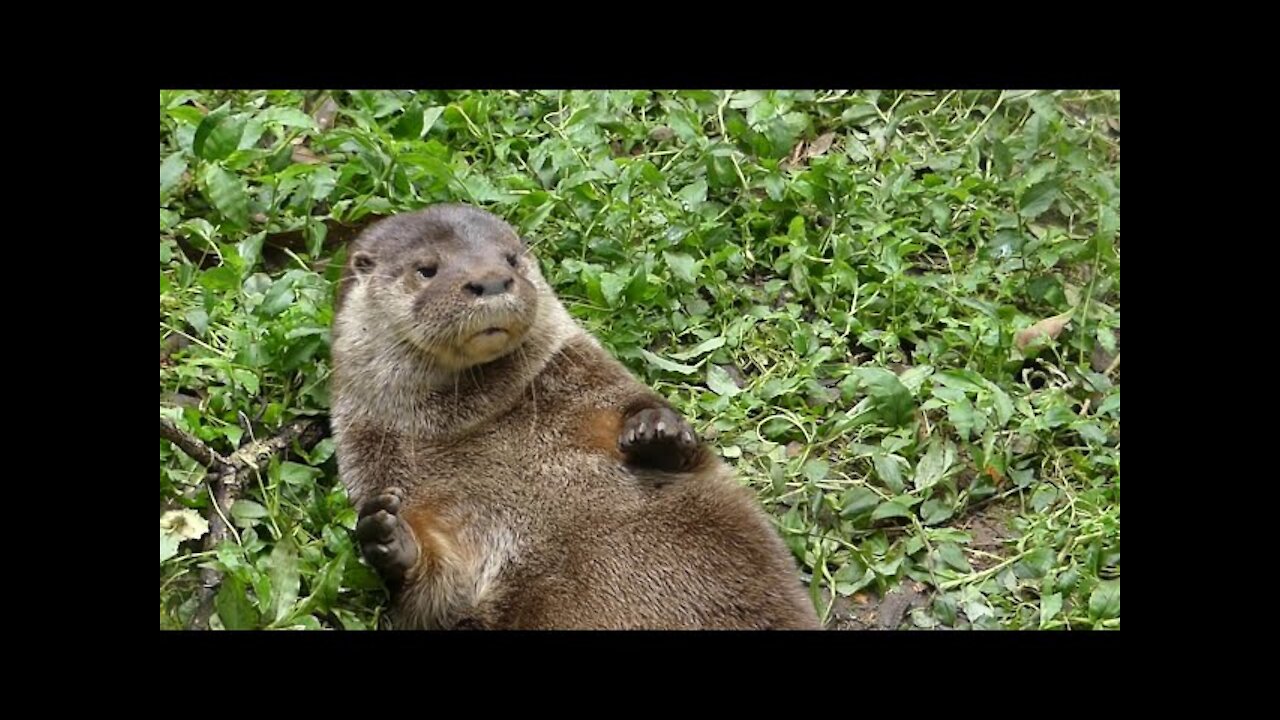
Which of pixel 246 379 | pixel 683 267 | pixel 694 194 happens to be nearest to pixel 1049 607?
pixel 683 267

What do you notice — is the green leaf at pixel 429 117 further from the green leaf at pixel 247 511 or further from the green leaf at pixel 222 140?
the green leaf at pixel 247 511

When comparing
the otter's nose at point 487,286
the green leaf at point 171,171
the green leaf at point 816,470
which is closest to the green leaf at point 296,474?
the otter's nose at point 487,286

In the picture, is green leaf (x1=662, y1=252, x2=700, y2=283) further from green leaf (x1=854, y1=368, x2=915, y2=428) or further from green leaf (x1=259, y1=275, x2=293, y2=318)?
green leaf (x1=259, y1=275, x2=293, y2=318)

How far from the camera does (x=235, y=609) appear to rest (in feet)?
12.4

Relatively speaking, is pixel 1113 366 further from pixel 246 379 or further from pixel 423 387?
pixel 246 379

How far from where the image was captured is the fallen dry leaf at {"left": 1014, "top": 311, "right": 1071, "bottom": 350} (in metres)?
4.89

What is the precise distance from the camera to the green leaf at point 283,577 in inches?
152

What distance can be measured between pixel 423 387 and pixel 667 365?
3.05ft

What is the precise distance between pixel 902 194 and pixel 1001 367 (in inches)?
33.9

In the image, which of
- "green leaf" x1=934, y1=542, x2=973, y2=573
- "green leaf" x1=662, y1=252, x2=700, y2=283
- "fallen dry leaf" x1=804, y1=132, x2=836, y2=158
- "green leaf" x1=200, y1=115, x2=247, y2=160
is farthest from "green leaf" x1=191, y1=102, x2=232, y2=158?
"green leaf" x1=934, y1=542, x2=973, y2=573

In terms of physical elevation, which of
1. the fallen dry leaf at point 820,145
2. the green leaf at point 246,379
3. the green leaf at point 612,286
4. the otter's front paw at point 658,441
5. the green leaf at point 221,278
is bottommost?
the green leaf at point 246,379

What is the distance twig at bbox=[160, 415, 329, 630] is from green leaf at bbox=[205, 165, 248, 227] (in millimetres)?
890

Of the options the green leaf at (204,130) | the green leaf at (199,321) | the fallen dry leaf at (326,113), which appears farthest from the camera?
the fallen dry leaf at (326,113)

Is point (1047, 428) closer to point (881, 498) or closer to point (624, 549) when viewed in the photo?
point (881, 498)
